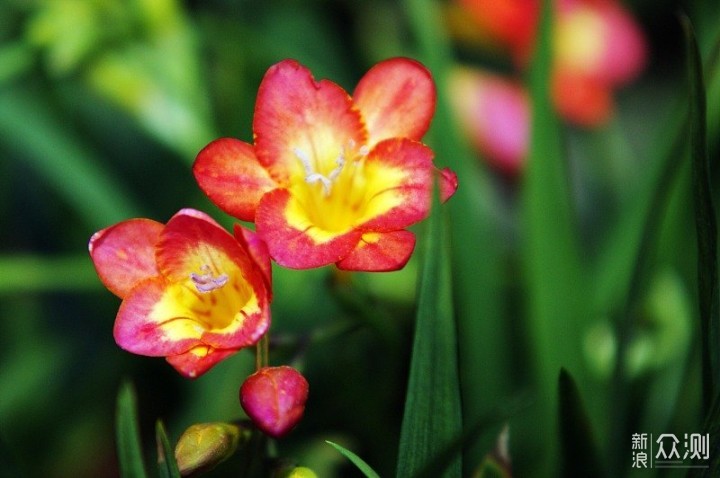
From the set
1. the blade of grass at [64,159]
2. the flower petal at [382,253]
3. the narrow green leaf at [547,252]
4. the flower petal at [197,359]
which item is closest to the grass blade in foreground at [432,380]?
the flower petal at [382,253]

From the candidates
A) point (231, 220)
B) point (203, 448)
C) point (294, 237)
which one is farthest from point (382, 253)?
point (231, 220)

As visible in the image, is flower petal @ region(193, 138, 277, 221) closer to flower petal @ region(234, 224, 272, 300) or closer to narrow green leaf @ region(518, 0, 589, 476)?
flower petal @ region(234, 224, 272, 300)

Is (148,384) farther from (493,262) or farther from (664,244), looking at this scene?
(664,244)

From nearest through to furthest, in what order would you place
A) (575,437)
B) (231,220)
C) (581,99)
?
(575,437)
(231,220)
(581,99)

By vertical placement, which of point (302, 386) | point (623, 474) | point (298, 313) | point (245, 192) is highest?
point (245, 192)

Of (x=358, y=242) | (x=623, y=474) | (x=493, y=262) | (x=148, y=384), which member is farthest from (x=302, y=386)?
(x=148, y=384)

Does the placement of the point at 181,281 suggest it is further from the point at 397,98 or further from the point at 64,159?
the point at 64,159
